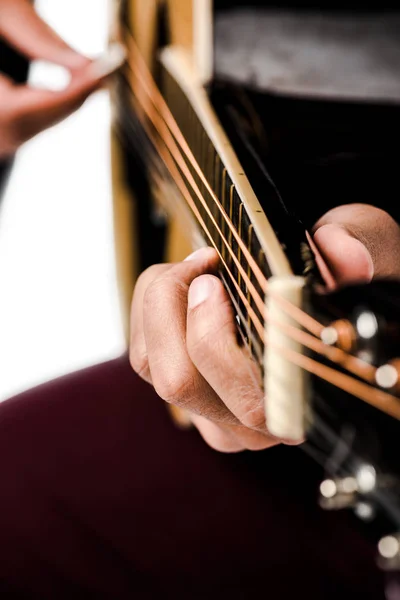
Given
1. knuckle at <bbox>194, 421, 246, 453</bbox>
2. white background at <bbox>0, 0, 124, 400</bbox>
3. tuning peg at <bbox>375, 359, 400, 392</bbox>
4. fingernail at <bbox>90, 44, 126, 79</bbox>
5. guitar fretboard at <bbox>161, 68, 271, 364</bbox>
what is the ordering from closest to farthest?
tuning peg at <bbox>375, 359, 400, 392</bbox>
guitar fretboard at <bbox>161, 68, 271, 364</bbox>
knuckle at <bbox>194, 421, 246, 453</bbox>
fingernail at <bbox>90, 44, 126, 79</bbox>
white background at <bbox>0, 0, 124, 400</bbox>

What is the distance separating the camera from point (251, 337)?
0.36m

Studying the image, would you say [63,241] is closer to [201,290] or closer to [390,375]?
[201,290]

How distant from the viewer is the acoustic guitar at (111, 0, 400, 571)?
0.97 ft

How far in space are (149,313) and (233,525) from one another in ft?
1.11

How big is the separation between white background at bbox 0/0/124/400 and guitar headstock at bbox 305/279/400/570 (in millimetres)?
1394

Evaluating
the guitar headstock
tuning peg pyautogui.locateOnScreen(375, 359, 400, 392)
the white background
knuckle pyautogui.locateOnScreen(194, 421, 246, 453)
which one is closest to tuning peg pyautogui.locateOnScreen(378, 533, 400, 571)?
the guitar headstock

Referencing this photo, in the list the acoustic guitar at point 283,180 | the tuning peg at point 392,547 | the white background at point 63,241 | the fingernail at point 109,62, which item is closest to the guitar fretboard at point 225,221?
the acoustic guitar at point 283,180

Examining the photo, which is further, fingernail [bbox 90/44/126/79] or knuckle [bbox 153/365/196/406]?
fingernail [bbox 90/44/126/79]

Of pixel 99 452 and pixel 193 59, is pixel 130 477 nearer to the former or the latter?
pixel 99 452

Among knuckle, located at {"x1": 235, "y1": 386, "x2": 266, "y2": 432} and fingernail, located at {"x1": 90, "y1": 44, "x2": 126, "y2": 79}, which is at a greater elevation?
fingernail, located at {"x1": 90, "y1": 44, "x2": 126, "y2": 79}

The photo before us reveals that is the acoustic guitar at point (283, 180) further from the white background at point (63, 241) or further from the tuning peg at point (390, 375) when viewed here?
the white background at point (63, 241)

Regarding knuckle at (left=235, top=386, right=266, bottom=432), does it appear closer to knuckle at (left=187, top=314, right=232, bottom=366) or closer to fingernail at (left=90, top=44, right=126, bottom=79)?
knuckle at (left=187, top=314, right=232, bottom=366)

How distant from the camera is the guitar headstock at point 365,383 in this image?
265 millimetres

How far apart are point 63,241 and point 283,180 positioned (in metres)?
1.30
